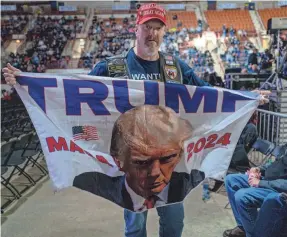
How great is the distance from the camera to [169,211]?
200 centimetres

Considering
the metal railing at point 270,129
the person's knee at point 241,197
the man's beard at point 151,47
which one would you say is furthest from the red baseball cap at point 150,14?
the metal railing at point 270,129

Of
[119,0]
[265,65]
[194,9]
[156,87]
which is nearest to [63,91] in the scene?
[156,87]

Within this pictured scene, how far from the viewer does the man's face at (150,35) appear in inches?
71.4

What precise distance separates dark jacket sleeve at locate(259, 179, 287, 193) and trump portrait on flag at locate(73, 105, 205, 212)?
0.71 metres

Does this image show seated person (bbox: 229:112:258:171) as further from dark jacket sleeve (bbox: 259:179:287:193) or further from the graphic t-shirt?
the graphic t-shirt

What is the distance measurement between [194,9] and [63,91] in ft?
91.4

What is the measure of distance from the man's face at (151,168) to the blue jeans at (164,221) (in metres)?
0.17

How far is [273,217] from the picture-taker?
223 centimetres

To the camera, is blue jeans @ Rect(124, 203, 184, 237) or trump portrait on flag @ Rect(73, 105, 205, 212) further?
blue jeans @ Rect(124, 203, 184, 237)

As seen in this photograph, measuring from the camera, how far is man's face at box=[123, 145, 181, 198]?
69.2 inches

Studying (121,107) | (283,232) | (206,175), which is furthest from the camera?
(283,232)

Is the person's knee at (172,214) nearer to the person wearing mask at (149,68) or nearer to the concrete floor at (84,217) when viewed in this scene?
the person wearing mask at (149,68)

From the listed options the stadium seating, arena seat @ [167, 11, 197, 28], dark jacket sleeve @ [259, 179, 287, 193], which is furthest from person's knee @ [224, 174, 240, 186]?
arena seat @ [167, 11, 197, 28]

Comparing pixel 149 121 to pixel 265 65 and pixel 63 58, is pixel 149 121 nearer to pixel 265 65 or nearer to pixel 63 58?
pixel 265 65
